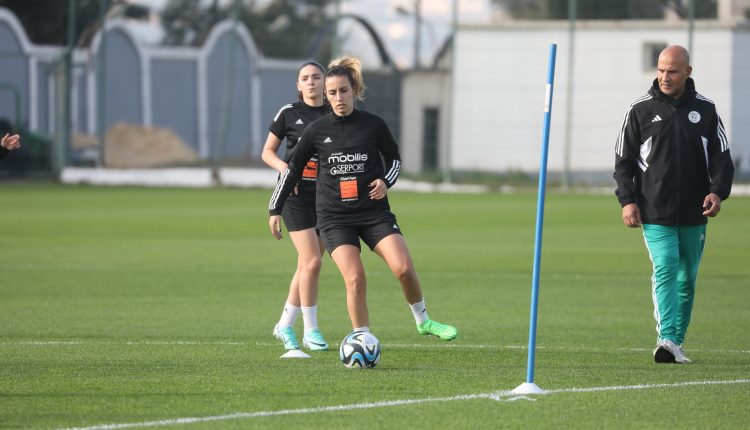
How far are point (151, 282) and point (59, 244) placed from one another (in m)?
5.73

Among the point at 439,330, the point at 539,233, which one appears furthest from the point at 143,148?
the point at 539,233

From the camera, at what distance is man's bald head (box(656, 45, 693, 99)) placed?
9.22 meters

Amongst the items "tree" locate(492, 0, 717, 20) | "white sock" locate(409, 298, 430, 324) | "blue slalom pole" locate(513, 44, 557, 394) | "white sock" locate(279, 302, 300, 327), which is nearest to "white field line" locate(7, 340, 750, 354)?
"white sock" locate(279, 302, 300, 327)

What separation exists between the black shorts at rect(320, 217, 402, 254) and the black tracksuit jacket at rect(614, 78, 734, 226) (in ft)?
5.52

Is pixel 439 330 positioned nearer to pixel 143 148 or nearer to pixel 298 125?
pixel 298 125

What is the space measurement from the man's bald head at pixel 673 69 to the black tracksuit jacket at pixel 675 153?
0.10 metres

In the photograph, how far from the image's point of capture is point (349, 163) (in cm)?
922

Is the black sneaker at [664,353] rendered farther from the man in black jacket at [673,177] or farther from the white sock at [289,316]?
the white sock at [289,316]

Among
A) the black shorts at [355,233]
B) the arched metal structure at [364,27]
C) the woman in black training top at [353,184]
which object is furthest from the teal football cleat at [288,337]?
the arched metal structure at [364,27]

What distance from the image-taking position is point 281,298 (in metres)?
14.1

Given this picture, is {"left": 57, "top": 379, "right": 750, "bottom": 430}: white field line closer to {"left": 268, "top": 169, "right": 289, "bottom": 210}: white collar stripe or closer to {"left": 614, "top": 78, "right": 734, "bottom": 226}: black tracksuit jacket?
{"left": 614, "top": 78, "right": 734, "bottom": 226}: black tracksuit jacket

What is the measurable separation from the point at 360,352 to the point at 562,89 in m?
30.3

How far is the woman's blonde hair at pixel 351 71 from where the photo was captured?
30.1 ft

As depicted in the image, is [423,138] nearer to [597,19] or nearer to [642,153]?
[597,19]
